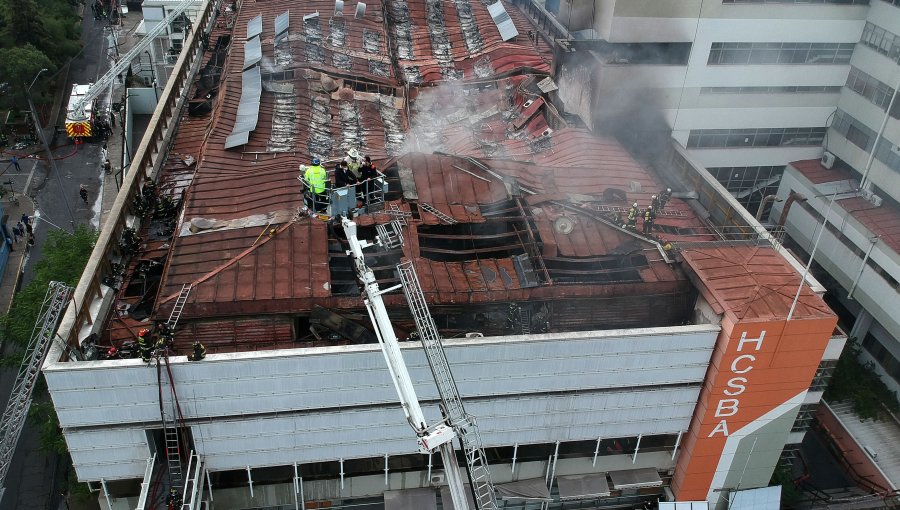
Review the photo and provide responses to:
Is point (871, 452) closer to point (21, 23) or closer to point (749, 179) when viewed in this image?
point (749, 179)

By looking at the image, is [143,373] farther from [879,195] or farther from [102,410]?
[879,195]

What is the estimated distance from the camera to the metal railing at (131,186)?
21.4m

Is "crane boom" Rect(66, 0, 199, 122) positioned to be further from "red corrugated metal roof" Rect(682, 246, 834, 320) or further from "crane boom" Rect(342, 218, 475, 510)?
"red corrugated metal roof" Rect(682, 246, 834, 320)

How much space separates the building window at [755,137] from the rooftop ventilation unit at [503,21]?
12355 millimetres

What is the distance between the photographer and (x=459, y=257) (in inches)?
974

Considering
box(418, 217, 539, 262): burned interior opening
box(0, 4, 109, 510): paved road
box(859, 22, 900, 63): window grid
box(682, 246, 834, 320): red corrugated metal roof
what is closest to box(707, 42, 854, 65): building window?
box(859, 22, 900, 63): window grid

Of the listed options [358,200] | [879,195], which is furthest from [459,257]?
[879,195]

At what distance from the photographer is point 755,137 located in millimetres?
38812

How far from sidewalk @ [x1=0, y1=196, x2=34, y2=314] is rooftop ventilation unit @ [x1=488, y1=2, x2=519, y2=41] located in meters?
30.9

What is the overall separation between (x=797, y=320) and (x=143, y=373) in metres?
19.1

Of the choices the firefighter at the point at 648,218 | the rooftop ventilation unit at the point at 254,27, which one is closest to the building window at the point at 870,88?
the firefighter at the point at 648,218

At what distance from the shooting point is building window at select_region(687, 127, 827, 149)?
3806cm

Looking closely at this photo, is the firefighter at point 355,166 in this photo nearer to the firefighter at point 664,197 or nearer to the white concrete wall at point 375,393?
the white concrete wall at point 375,393

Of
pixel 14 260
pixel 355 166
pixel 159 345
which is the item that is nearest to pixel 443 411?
pixel 355 166
